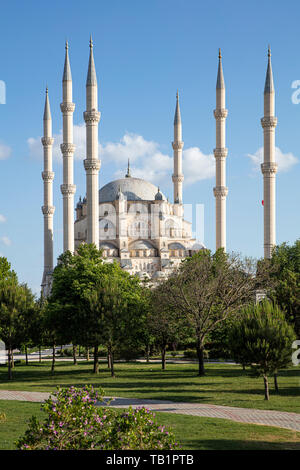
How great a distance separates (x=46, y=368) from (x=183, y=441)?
29.9m

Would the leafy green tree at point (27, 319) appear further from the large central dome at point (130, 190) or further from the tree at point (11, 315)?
the large central dome at point (130, 190)

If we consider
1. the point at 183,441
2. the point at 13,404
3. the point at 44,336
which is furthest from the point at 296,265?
the point at 183,441

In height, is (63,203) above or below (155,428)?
above

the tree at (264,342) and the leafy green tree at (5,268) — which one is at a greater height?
the leafy green tree at (5,268)

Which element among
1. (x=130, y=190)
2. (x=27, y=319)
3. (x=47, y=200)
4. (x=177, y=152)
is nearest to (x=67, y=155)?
(x=47, y=200)

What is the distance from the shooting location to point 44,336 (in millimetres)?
41156

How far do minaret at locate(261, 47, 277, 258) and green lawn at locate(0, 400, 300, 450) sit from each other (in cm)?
4600

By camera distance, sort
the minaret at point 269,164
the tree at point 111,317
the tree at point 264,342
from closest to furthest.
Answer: the tree at point 264,342 < the tree at point 111,317 < the minaret at point 269,164

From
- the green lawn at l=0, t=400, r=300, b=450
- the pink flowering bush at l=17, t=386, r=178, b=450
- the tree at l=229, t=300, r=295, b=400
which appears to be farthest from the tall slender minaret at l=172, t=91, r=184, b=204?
the pink flowering bush at l=17, t=386, r=178, b=450

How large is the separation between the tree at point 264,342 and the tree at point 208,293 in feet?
→ 30.4

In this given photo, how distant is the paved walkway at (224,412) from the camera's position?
20094 millimetres

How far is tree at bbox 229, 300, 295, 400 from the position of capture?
2462cm

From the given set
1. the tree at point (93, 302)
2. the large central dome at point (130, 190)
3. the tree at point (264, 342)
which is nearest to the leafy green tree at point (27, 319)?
the tree at point (93, 302)

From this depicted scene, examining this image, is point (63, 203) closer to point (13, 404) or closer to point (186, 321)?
point (186, 321)
